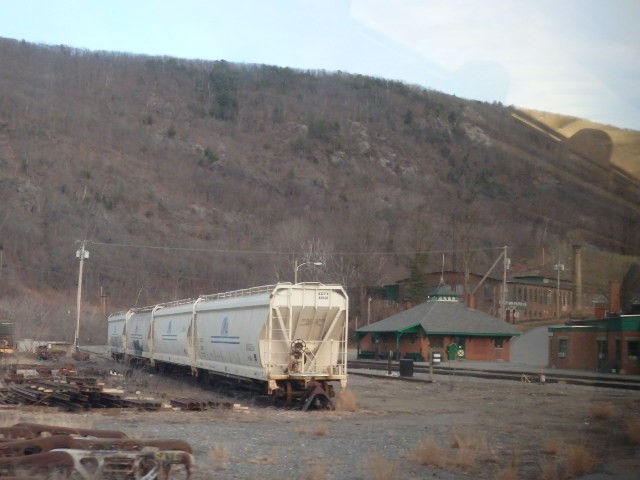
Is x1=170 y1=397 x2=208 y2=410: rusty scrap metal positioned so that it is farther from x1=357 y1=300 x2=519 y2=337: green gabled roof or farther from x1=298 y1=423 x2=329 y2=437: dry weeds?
x1=357 y1=300 x2=519 y2=337: green gabled roof

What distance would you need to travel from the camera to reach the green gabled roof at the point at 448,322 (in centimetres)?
6272

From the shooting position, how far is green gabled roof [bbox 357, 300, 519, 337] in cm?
6272

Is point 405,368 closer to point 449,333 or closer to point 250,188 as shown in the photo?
point 449,333

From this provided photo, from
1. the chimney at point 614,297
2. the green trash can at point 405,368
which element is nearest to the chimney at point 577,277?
the chimney at point 614,297

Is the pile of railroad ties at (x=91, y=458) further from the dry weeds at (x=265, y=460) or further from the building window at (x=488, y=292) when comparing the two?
the building window at (x=488, y=292)

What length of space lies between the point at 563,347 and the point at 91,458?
43757 mm

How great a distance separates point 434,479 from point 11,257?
3626 inches

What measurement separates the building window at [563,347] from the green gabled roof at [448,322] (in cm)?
1083

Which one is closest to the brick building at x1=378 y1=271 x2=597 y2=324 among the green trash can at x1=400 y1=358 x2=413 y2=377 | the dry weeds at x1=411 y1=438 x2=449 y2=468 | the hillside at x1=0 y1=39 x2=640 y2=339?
the hillside at x1=0 y1=39 x2=640 y2=339

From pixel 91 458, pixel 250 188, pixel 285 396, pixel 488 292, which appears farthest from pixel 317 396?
pixel 250 188

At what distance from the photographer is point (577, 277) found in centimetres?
3881

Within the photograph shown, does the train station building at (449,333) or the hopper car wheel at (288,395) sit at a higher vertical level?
the train station building at (449,333)

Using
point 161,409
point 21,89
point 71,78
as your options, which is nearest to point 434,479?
point 161,409

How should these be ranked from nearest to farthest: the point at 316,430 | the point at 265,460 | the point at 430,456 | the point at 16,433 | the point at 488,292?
the point at 16,433 → the point at 265,460 → the point at 430,456 → the point at 316,430 → the point at 488,292
